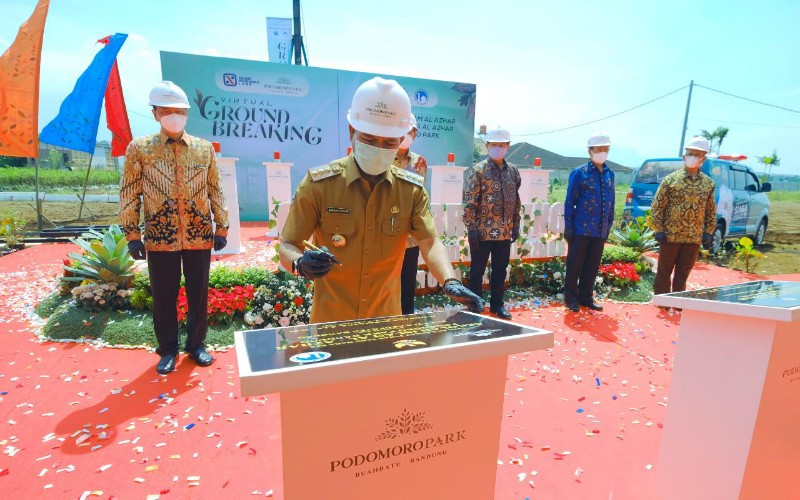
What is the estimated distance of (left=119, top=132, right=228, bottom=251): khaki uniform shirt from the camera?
2896 millimetres

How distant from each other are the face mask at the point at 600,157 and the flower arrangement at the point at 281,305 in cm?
342

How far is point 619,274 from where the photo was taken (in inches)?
223

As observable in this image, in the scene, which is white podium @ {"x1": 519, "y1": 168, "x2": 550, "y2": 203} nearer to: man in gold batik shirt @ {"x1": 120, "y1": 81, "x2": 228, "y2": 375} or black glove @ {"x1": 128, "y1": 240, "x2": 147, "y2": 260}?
man in gold batik shirt @ {"x1": 120, "y1": 81, "x2": 228, "y2": 375}

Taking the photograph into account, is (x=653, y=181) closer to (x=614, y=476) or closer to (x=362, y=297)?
(x=614, y=476)

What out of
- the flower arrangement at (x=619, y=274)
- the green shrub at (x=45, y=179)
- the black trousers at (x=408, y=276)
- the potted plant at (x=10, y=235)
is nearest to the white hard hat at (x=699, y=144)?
the flower arrangement at (x=619, y=274)

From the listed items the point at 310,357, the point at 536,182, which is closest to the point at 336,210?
the point at 310,357

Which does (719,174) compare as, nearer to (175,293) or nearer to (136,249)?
(175,293)

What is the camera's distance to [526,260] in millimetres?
5613

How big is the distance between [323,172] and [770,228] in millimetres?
20343

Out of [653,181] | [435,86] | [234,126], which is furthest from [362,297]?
[435,86]

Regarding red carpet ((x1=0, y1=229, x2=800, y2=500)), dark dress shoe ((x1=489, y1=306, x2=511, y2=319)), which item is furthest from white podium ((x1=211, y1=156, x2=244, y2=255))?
dark dress shoe ((x1=489, y1=306, x2=511, y2=319))

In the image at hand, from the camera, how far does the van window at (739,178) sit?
8430 mm

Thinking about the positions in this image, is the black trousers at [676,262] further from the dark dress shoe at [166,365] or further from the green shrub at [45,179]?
the green shrub at [45,179]

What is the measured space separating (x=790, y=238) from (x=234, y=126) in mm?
17133
